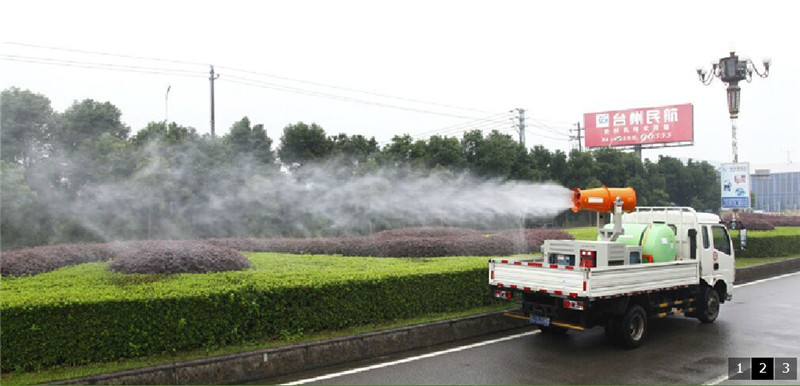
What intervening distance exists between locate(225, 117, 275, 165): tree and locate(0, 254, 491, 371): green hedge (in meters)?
9.44

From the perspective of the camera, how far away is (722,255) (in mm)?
11156

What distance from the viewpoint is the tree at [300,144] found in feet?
68.8

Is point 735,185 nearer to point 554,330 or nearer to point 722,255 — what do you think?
point 722,255

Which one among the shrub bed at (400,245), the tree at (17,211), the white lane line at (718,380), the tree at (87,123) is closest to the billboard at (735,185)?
the shrub bed at (400,245)

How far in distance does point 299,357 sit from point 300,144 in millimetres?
14301

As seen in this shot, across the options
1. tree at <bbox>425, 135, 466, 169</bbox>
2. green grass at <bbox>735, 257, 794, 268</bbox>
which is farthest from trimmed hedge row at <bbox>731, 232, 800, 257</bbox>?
tree at <bbox>425, 135, 466, 169</bbox>

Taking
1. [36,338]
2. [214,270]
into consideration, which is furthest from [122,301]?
[214,270]

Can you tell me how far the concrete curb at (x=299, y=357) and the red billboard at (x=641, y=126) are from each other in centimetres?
4862

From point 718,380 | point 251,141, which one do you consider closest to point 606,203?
point 718,380

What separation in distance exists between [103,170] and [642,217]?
1265 cm

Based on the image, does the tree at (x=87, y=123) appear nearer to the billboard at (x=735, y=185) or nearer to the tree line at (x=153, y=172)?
the tree line at (x=153, y=172)

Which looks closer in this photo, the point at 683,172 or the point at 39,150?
the point at 39,150

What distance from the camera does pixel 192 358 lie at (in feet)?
22.9

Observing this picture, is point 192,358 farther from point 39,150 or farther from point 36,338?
point 39,150
